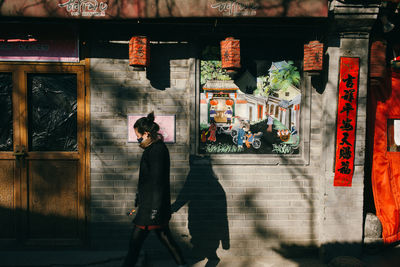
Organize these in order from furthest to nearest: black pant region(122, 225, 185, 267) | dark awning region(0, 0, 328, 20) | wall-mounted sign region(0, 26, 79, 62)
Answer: wall-mounted sign region(0, 26, 79, 62), dark awning region(0, 0, 328, 20), black pant region(122, 225, 185, 267)

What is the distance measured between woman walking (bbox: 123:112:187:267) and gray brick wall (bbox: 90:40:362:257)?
41.5 inches

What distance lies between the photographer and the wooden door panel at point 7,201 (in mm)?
5008

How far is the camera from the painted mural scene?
16.6 feet

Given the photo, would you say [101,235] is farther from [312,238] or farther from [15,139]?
[312,238]

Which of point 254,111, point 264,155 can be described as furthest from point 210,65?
point 264,155

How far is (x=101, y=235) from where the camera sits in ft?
16.4

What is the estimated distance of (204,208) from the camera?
16.5 ft

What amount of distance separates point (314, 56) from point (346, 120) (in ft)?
3.40

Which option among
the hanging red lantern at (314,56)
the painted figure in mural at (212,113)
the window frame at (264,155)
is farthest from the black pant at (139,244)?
the hanging red lantern at (314,56)

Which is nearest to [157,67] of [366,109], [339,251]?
[366,109]

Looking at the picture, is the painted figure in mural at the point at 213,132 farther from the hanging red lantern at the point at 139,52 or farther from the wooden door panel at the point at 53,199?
the wooden door panel at the point at 53,199

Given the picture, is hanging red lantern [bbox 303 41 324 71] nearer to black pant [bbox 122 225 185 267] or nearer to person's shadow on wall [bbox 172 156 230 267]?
person's shadow on wall [bbox 172 156 230 267]

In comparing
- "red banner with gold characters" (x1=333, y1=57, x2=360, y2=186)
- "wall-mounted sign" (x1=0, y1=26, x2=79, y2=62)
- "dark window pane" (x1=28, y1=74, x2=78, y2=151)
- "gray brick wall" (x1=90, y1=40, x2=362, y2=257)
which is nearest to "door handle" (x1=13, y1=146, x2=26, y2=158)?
"dark window pane" (x1=28, y1=74, x2=78, y2=151)

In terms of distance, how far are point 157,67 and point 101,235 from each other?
2690 millimetres
